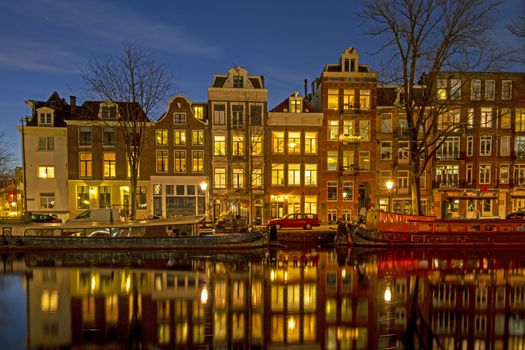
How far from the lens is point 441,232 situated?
96.1 feet

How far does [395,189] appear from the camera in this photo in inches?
1642

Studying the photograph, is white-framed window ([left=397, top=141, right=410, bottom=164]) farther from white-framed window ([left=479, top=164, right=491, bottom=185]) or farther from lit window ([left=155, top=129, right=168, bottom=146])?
lit window ([left=155, top=129, right=168, bottom=146])

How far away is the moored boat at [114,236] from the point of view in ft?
89.0

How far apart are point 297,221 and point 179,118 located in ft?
55.8

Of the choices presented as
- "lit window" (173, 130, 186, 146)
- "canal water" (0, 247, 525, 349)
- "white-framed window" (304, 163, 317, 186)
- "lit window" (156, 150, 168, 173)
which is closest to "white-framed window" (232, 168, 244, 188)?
"lit window" (173, 130, 186, 146)

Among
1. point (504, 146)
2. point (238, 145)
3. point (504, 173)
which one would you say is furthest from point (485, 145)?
point (238, 145)

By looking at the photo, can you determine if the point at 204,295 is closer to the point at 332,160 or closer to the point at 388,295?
the point at 388,295

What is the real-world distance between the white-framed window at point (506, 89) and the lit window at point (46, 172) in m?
51.7

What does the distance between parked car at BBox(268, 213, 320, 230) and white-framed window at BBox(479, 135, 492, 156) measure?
2275cm

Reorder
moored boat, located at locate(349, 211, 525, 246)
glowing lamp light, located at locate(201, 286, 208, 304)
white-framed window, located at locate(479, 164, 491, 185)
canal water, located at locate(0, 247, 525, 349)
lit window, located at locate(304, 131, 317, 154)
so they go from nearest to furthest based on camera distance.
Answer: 1. canal water, located at locate(0, 247, 525, 349)
2. glowing lamp light, located at locate(201, 286, 208, 304)
3. moored boat, located at locate(349, 211, 525, 246)
4. lit window, located at locate(304, 131, 317, 154)
5. white-framed window, located at locate(479, 164, 491, 185)

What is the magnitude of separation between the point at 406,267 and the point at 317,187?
19.2m

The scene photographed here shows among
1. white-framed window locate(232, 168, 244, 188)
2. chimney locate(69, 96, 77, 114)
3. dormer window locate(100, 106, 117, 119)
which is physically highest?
chimney locate(69, 96, 77, 114)

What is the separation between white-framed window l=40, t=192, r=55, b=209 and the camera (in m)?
40.5

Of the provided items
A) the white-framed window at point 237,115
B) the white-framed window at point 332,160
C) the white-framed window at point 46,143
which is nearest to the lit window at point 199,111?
the white-framed window at point 237,115
